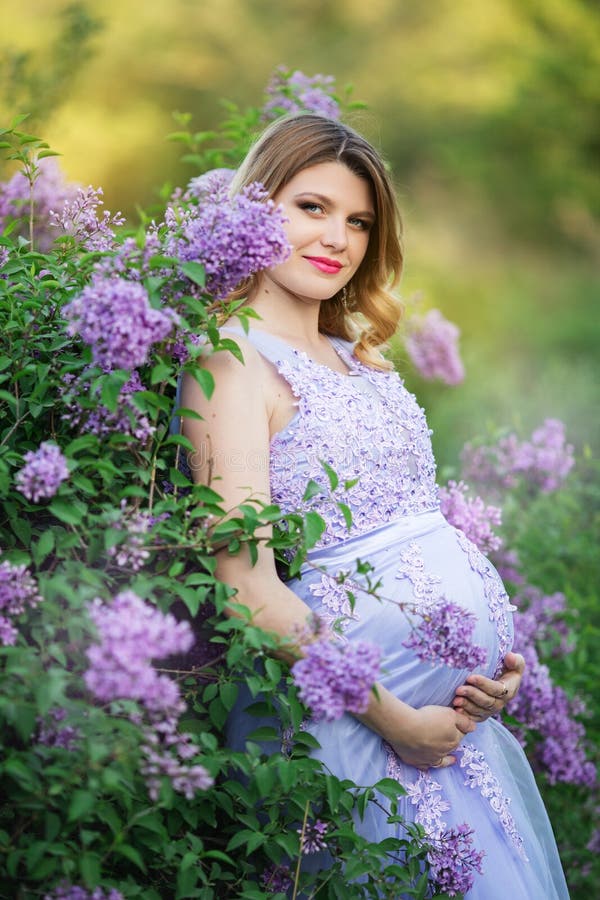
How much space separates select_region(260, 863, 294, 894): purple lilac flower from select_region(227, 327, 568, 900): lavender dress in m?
0.17

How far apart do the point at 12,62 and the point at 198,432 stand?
2.10 m

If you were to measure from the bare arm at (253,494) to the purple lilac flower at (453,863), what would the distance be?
0.15 meters

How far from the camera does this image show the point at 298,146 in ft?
6.84

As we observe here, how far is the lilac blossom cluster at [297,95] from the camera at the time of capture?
281cm

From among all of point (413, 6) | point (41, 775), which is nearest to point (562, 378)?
point (41, 775)

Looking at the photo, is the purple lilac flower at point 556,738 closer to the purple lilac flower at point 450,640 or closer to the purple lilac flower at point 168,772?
the purple lilac flower at point 450,640

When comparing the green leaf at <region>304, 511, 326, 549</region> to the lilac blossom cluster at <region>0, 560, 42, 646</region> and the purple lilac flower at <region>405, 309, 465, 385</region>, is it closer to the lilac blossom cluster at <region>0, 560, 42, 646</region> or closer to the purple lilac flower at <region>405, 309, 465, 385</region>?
the lilac blossom cluster at <region>0, 560, 42, 646</region>

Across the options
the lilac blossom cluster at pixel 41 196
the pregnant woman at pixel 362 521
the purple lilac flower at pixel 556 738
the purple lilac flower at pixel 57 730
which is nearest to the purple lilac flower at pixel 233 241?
the pregnant woman at pixel 362 521

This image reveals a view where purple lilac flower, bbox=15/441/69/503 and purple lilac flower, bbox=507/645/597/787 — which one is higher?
purple lilac flower, bbox=15/441/69/503

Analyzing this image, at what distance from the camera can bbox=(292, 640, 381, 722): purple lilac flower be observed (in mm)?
1303

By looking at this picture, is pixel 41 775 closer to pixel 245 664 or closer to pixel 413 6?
pixel 245 664

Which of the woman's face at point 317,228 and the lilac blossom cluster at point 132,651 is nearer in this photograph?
the lilac blossom cluster at point 132,651

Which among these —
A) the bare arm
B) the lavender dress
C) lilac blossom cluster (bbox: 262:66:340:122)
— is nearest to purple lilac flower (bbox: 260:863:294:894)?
the lavender dress

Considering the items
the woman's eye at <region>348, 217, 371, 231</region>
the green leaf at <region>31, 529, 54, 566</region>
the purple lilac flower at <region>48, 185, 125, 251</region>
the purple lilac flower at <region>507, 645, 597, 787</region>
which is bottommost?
the purple lilac flower at <region>507, 645, 597, 787</region>
